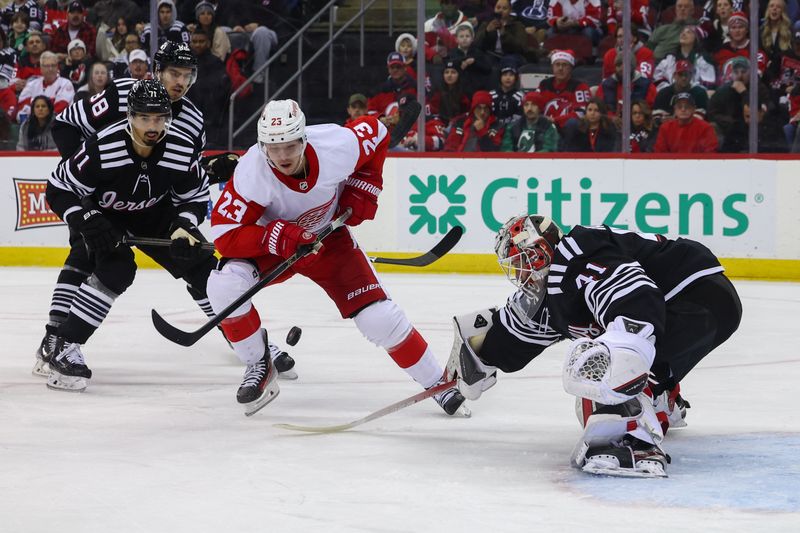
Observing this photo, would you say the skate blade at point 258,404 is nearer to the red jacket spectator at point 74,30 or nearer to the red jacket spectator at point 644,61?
the red jacket spectator at point 644,61

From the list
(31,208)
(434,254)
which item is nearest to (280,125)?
(434,254)

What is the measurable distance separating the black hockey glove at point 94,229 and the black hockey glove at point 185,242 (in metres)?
0.22

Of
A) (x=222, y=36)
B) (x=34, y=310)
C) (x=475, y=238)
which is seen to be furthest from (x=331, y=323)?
(x=222, y=36)

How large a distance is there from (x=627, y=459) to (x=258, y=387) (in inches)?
51.5

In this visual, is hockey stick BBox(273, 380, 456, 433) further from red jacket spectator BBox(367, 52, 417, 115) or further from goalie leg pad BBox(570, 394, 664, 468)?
red jacket spectator BBox(367, 52, 417, 115)

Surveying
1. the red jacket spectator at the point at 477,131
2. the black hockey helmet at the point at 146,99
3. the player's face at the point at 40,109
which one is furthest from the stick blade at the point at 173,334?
the player's face at the point at 40,109

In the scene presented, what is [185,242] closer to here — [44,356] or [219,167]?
[219,167]

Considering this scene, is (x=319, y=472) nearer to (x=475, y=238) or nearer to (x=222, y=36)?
(x=475, y=238)

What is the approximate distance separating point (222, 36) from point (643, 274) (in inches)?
239

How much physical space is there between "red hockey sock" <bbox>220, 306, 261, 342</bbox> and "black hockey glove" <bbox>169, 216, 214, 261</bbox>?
56cm

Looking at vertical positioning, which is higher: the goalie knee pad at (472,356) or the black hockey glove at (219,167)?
the black hockey glove at (219,167)

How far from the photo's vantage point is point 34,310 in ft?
20.6

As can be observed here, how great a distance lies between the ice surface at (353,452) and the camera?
2629 millimetres

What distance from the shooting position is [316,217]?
3.85 meters
